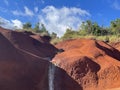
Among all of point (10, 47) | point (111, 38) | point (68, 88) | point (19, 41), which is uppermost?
point (111, 38)

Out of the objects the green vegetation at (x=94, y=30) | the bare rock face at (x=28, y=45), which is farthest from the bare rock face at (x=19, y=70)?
the green vegetation at (x=94, y=30)

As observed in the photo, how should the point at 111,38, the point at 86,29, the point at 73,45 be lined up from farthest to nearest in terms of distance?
1. the point at 86,29
2. the point at 111,38
3. the point at 73,45

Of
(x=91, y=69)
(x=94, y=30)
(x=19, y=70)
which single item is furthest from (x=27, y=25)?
(x=19, y=70)

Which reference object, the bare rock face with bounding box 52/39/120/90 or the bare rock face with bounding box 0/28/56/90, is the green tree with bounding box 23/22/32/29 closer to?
the bare rock face with bounding box 52/39/120/90

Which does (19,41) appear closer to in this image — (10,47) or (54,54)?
(54,54)

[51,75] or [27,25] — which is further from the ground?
[27,25]

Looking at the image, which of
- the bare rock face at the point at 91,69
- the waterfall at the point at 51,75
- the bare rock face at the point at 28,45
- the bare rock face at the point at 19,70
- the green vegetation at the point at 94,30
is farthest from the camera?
the green vegetation at the point at 94,30

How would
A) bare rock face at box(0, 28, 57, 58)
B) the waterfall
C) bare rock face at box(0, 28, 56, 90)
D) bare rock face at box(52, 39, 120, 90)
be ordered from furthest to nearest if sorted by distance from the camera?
bare rock face at box(0, 28, 57, 58), bare rock face at box(52, 39, 120, 90), the waterfall, bare rock face at box(0, 28, 56, 90)

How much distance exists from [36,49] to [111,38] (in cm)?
1897

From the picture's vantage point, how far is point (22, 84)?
23.2 m

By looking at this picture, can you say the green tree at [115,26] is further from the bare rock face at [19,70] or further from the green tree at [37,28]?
the bare rock face at [19,70]

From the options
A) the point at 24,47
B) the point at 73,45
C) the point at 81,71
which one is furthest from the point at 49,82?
the point at 73,45

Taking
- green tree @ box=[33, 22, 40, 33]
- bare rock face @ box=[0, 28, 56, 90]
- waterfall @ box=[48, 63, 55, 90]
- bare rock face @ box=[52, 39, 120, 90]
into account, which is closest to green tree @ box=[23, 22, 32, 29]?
green tree @ box=[33, 22, 40, 33]

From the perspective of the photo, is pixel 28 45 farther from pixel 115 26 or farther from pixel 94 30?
pixel 115 26
